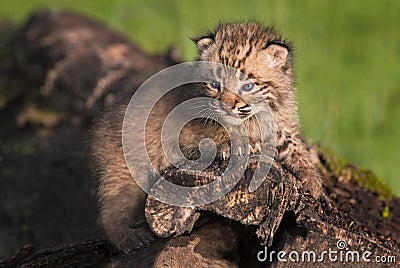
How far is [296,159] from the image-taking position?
3.81 meters

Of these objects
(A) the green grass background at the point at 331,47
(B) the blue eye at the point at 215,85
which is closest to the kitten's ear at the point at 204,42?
(B) the blue eye at the point at 215,85

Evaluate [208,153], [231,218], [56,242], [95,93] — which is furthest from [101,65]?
[231,218]

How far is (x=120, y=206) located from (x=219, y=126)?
2.27ft

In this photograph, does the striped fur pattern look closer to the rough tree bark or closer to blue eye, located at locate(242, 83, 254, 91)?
blue eye, located at locate(242, 83, 254, 91)

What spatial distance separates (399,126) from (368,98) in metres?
0.46

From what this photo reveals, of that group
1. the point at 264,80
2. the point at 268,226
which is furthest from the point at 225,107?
the point at 268,226

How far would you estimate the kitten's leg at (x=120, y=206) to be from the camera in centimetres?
390

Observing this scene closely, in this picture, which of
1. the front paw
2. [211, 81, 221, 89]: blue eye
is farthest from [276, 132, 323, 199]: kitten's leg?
[211, 81, 221, 89]: blue eye

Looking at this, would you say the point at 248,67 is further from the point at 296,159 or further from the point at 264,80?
the point at 296,159

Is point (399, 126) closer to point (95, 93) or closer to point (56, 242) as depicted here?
point (95, 93)

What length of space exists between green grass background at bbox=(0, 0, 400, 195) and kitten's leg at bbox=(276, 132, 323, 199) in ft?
7.27

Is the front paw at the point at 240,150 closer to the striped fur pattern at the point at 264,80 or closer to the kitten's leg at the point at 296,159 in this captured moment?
the striped fur pattern at the point at 264,80

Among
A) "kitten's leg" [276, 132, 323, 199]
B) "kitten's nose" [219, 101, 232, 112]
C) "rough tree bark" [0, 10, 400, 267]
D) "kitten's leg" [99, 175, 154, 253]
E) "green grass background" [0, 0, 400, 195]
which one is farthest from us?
"green grass background" [0, 0, 400, 195]

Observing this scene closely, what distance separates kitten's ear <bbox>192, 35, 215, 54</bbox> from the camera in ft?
12.8
